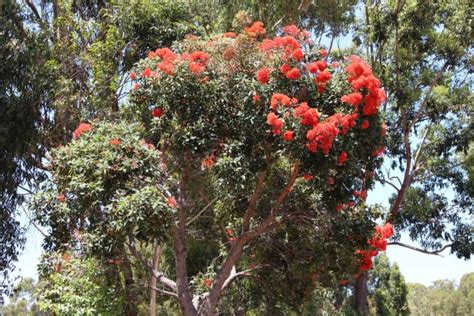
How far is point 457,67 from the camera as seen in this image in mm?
16547

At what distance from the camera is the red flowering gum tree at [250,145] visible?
27.2ft

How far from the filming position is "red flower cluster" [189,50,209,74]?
354 inches

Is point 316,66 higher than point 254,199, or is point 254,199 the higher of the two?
point 316,66

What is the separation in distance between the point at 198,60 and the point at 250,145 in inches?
60.6

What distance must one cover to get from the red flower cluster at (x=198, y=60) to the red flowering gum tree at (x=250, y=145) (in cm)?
2

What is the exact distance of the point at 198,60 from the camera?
9227 mm

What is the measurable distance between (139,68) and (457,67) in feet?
33.3

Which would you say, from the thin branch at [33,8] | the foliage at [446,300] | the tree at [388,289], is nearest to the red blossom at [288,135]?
the thin branch at [33,8]

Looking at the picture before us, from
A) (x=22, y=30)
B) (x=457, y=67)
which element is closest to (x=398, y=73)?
(x=457, y=67)

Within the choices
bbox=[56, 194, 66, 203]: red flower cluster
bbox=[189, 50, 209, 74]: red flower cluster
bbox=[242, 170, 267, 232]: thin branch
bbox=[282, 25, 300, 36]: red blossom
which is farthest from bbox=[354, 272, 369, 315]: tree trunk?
bbox=[56, 194, 66, 203]: red flower cluster

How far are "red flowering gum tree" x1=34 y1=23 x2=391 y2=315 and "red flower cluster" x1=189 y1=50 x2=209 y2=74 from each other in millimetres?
15

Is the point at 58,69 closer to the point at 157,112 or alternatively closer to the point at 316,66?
the point at 157,112

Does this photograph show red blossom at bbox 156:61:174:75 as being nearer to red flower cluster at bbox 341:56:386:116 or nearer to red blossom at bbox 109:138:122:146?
red blossom at bbox 109:138:122:146

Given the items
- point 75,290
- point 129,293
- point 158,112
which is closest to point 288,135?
point 158,112
